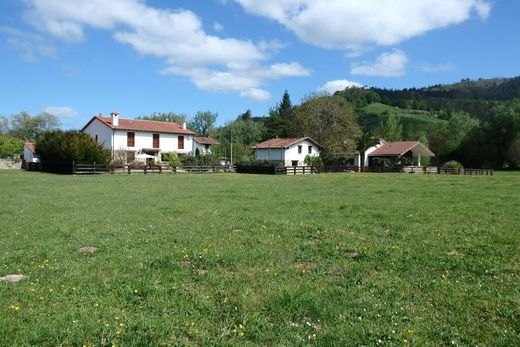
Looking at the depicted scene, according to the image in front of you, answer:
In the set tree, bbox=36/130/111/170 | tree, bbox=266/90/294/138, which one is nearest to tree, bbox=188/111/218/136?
tree, bbox=266/90/294/138

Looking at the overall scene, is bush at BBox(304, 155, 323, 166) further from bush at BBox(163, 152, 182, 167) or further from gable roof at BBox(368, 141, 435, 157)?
bush at BBox(163, 152, 182, 167)

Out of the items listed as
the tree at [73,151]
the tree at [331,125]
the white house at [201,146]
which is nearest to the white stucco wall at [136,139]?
the white house at [201,146]

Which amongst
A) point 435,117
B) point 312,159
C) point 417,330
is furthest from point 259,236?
point 435,117

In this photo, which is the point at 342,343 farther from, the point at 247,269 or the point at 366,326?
the point at 247,269

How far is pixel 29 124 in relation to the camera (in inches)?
4094

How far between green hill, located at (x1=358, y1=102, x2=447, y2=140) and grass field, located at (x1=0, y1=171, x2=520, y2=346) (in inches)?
4191

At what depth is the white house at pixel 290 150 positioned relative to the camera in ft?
230

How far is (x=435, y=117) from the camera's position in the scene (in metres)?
158

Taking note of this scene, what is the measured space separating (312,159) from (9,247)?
64.0 metres

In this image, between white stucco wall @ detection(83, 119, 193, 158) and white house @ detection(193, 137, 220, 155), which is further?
white house @ detection(193, 137, 220, 155)

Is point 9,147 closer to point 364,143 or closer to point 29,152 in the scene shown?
point 29,152

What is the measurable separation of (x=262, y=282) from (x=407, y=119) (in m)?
150

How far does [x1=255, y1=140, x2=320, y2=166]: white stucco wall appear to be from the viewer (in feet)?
230

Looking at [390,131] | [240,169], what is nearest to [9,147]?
[240,169]
